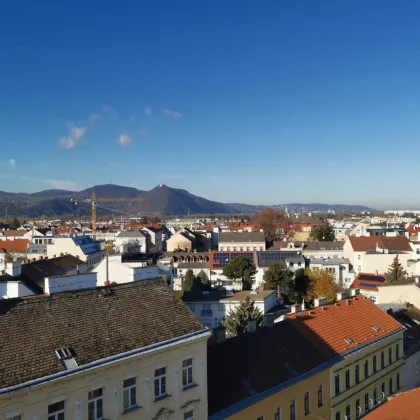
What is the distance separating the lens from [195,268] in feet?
265

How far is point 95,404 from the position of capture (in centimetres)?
1547

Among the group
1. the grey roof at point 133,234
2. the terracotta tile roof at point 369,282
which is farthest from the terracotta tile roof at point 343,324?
the grey roof at point 133,234

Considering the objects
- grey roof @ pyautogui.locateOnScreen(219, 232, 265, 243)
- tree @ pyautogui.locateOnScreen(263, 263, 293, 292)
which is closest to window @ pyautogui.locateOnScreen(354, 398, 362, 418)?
tree @ pyautogui.locateOnScreen(263, 263, 293, 292)

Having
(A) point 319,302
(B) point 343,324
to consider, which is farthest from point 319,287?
(B) point 343,324

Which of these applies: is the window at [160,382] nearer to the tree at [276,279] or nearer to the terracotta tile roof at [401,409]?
the terracotta tile roof at [401,409]

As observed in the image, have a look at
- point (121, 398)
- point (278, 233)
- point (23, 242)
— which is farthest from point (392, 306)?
point (278, 233)

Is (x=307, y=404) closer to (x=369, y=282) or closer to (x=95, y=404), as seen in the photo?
(x=95, y=404)

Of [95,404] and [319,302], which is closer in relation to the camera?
[95,404]

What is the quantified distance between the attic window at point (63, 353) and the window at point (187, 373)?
468 centimetres

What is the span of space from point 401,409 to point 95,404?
10.1 m

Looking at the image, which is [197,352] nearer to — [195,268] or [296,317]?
[296,317]

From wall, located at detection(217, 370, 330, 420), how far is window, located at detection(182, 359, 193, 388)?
204 cm

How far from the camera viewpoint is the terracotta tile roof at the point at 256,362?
830 inches

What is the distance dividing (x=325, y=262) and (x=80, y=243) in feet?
132
